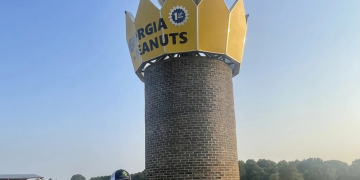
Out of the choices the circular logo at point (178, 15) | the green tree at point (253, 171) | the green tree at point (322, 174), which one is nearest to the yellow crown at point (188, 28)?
the circular logo at point (178, 15)

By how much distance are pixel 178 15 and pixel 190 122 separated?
11.5 ft

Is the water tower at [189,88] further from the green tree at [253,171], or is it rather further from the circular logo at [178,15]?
the green tree at [253,171]

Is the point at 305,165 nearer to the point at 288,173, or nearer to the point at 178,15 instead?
the point at 288,173

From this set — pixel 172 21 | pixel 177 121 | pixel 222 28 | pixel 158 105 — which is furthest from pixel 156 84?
pixel 222 28

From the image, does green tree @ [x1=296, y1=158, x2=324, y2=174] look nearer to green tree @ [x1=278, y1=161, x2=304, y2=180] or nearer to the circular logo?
green tree @ [x1=278, y1=161, x2=304, y2=180]

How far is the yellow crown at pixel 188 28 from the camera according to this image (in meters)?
9.88

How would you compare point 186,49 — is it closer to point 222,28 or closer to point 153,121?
point 222,28

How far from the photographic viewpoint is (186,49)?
32.4 feet

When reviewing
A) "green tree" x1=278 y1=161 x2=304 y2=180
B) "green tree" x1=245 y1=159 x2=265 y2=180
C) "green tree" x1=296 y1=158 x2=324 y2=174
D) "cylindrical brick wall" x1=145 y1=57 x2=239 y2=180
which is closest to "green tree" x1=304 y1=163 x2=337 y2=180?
"green tree" x1=278 y1=161 x2=304 y2=180

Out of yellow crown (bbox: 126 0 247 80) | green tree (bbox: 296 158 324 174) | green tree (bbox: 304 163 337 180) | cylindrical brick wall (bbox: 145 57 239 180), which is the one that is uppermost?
yellow crown (bbox: 126 0 247 80)

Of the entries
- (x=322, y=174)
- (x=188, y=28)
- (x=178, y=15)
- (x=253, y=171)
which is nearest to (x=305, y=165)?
(x=322, y=174)

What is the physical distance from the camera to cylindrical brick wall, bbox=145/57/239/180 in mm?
9203

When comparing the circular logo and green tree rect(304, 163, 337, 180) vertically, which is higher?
the circular logo

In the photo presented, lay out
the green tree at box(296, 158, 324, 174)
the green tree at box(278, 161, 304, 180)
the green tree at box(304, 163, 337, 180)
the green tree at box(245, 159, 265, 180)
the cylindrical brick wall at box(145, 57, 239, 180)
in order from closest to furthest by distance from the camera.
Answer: the cylindrical brick wall at box(145, 57, 239, 180) → the green tree at box(278, 161, 304, 180) → the green tree at box(304, 163, 337, 180) → the green tree at box(245, 159, 265, 180) → the green tree at box(296, 158, 324, 174)
